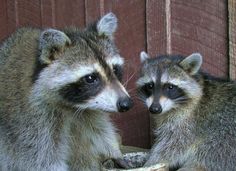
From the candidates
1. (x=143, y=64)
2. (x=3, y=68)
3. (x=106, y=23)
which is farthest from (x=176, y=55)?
(x=3, y=68)

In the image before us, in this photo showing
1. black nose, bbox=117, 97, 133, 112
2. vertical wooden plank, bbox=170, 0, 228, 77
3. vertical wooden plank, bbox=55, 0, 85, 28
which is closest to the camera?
black nose, bbox=117, 97, 133, 112

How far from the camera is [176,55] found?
4477mm

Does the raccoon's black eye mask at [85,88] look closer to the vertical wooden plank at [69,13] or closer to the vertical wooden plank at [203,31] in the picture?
the vertical wooden plank at [203,31]

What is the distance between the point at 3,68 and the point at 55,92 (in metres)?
0.57

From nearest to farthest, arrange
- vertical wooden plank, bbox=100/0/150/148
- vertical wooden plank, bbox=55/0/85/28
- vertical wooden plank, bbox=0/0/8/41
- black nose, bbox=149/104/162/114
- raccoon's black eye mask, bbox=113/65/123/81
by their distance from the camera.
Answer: raccoon's black eye mask, bbox=113/65/123/81 < black nose, bbox=149/104/162/114 < vertical wooden plank, bbox=100/0/150/148 < vertical wooden plank, bbox=55/0/85/28 < vertical wooden plank, bbox=0/0/8/41

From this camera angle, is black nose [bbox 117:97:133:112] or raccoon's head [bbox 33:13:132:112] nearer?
black nose [bbox 117:97:133:112]

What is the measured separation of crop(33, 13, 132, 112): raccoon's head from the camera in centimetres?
380

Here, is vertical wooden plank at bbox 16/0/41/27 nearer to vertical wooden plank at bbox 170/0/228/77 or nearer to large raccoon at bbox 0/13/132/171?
large raccoon at bbox 0/13/132/171

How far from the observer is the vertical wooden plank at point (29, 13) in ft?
19.5

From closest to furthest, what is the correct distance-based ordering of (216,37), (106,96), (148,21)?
(106,96) → (216,37) → (148,21)

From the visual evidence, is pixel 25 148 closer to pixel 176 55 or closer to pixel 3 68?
pixel 3 68

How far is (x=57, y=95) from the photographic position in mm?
3939

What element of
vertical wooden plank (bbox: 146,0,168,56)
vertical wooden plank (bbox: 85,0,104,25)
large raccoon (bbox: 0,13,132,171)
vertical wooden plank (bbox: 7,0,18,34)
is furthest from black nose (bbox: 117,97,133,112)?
vertical wooden plank (bbox: 7,0,18,34)

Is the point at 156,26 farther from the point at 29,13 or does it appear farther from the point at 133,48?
the point at 29,13
